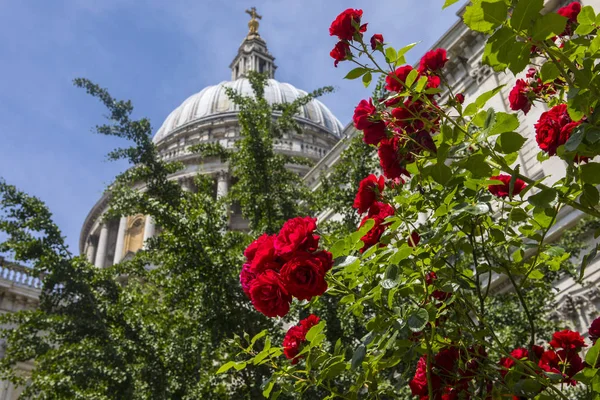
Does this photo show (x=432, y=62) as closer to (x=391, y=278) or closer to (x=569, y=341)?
(x=391, y=278)

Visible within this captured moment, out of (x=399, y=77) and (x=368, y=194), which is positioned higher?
(x=399, y=77)

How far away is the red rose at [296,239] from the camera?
9.63 feet

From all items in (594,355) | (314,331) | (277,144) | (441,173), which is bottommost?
(594,355)

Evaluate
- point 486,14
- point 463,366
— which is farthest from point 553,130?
point 463,366

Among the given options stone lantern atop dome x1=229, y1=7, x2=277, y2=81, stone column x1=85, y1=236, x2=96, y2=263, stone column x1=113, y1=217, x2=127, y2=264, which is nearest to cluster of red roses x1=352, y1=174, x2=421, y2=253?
stone column x1=113, y1=217, x2=127, y2=264

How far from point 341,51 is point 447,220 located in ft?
3.95

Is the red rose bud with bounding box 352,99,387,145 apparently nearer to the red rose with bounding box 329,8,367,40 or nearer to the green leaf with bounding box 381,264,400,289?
the red rose with bounding box 329,8,367,40

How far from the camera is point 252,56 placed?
217ft

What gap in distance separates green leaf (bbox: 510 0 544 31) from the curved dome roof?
169ft

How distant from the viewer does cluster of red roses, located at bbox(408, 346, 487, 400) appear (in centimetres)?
358

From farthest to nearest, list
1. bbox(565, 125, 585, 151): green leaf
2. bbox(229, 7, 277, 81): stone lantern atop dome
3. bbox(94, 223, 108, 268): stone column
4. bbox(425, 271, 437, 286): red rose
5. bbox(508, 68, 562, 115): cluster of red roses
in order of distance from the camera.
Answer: bbox(229, 7, 277, 81): stone lantern atop dome, bbox(94, 223, 108, 268): stone column, bbox(508, 68, 562, 115): cluster of red roses, bbox(425, 271, 437, 286): red rose, bbox(565, 125, 585, 151): green leaf

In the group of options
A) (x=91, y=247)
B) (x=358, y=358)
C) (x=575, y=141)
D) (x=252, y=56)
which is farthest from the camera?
(x=252, y=56)

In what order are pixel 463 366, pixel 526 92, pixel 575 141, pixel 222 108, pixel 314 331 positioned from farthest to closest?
pixel 222 108 → pixel 526 92 → pixel 463 366 → pixel 314 331 → pixel 575 141

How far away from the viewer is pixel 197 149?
13383 mm
